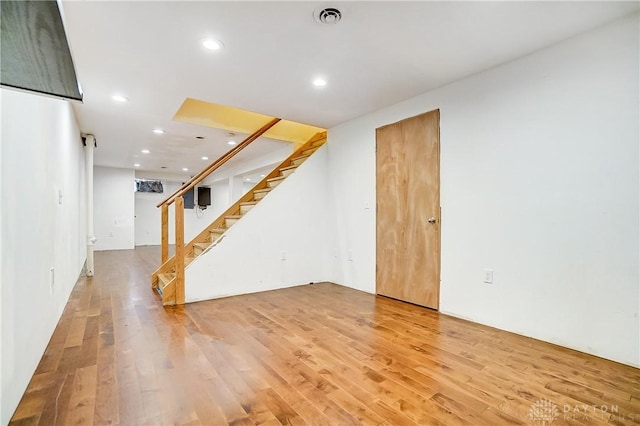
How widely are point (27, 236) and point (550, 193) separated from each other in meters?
3.67

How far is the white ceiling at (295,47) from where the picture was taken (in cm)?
200

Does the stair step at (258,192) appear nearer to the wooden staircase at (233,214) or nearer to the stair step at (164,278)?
the wooden staircase at (233,214)

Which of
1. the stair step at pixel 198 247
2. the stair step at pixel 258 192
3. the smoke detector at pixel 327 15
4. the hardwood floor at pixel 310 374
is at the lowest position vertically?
the hardwood floor at pixel 310 374

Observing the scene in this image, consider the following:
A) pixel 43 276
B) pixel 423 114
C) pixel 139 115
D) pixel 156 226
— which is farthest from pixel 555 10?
pixel 156 226

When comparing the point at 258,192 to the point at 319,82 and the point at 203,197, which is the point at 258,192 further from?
the point at 203,197

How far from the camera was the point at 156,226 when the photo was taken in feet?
34.4

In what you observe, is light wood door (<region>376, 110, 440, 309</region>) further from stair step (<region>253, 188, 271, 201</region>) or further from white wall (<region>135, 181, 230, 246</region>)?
white wall (<region>135, 181, 230, 246</region>)

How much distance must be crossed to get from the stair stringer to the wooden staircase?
8.3 inches

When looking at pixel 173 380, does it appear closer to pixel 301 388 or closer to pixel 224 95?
pixel 301 388

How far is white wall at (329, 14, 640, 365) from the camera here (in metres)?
2.11

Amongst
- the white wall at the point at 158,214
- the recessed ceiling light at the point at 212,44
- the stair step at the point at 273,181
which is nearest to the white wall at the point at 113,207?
the white wall at the point at 158,214

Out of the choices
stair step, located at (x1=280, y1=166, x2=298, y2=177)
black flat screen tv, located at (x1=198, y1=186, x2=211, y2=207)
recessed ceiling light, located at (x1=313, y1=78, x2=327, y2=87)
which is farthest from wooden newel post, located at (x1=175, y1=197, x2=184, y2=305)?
black flat screen tv, located at (x1=198, y1=186, x2=211, y2=207)

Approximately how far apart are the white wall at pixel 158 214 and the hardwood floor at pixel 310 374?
25.2ft

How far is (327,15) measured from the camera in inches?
80.0
